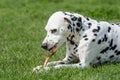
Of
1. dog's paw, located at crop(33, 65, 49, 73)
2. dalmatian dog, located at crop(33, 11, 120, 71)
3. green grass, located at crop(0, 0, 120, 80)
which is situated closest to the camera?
green grass, located at crop(0, 0, 120, 80)

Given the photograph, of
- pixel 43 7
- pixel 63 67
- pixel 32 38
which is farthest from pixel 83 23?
pixel 43 7

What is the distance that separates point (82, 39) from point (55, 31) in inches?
23.1

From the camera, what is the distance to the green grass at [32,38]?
27.8 feet

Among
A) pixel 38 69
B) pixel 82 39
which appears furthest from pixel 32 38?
pixel 38 69

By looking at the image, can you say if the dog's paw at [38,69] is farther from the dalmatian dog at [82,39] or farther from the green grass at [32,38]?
the green grass at [32,38]

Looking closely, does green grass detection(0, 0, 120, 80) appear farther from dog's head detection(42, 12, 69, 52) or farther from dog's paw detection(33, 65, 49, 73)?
dog's head detection(42, 12, 69, 52)

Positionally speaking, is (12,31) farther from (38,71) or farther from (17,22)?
(38,71)

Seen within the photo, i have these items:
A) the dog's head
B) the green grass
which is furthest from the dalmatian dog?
the green grass

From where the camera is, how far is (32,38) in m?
13.1

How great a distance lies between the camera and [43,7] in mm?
20125

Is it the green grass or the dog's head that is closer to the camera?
the green grass

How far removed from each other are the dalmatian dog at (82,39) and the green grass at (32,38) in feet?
0.93

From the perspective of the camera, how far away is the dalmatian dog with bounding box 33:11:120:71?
350 inches

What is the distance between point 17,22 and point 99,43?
7.35 m
